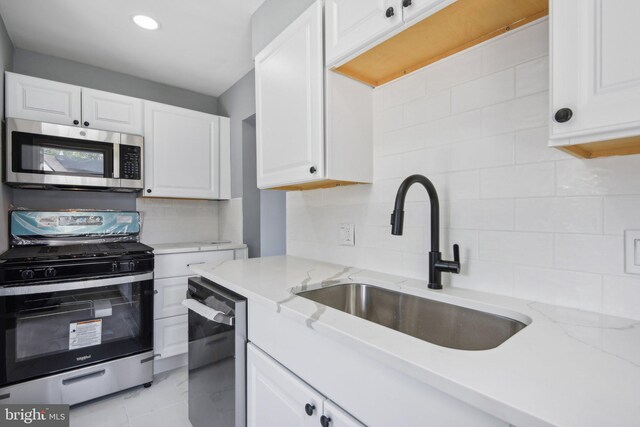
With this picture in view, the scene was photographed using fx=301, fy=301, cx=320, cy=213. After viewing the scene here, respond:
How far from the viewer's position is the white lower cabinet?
2.60 ft

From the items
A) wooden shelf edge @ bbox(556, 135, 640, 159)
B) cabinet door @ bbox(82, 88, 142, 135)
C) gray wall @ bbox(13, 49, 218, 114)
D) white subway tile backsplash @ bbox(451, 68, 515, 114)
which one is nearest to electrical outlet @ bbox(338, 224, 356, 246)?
white subway tile backsplash @ bbox(451, 68, 515, 114)

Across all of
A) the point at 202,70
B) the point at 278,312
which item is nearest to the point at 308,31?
the point at 278,312

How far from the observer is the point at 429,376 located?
0.55 m

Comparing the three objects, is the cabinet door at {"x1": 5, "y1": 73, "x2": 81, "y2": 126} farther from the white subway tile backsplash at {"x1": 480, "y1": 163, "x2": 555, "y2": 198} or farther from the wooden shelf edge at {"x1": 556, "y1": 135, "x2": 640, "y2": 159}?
the wooden shelf edge at {"x1": 556, "y1": 135, "x2": 640, "y2": 159}

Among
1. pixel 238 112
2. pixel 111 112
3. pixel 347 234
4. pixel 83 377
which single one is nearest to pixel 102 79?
pixel 111 112

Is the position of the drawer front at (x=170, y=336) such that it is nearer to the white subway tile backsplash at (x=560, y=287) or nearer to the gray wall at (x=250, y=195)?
the gray wall at (x=250, y=195)

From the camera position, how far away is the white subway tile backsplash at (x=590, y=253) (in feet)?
2.65

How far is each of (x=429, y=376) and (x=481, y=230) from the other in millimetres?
687

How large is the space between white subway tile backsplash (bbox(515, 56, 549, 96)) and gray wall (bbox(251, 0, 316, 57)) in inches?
45.4

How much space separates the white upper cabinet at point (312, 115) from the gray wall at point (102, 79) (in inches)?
72.1

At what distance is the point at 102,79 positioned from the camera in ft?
8.63

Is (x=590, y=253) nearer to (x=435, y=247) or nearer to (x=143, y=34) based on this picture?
(x=435, y=247)

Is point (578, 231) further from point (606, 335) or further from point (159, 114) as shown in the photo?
point (159, 114)

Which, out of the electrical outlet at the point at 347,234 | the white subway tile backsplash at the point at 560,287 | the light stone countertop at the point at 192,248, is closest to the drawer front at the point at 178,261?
the light stone countertop at the point at 192,248
